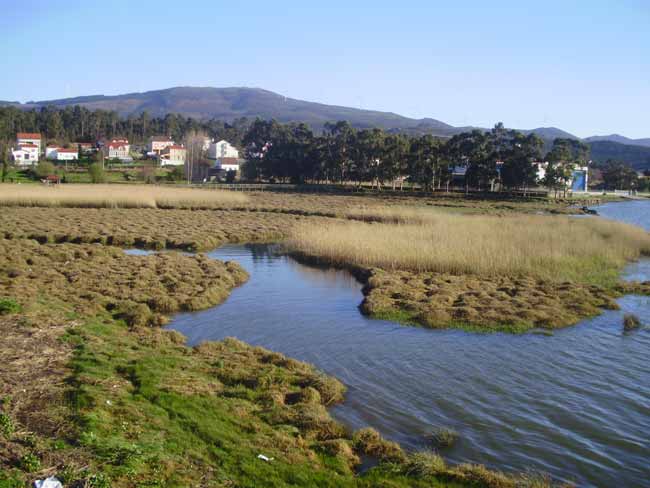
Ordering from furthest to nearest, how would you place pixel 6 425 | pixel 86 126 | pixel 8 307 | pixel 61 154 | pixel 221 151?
pixel 86 126
pixel 221 151
pixel 61 154
pixel 8 307
pixel 6 425

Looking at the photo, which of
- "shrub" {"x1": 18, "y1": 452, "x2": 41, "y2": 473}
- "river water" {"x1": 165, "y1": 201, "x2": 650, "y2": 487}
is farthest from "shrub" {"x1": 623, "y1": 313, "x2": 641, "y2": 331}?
"shrub" {"x1": 18, "y1": 452, "x2": 41, "y2": 473}

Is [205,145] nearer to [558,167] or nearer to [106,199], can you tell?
[558,167]

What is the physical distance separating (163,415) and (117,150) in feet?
413

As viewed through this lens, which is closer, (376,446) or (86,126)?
(376,446)

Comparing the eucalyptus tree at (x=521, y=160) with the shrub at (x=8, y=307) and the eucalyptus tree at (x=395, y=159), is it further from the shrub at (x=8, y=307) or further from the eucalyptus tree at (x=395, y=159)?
the shrub at (x=8, y=307)

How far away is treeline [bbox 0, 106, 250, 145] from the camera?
450 ft

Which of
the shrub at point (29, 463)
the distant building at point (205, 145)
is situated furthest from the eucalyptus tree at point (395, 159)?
the shrub at point (29, 463)

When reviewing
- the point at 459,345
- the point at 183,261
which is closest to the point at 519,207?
the point at 183,261

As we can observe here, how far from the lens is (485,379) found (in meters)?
12.6

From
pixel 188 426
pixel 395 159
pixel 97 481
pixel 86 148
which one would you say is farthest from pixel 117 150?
pixel 97 481

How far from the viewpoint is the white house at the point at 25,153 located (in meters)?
105

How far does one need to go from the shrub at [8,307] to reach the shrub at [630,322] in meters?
16.0

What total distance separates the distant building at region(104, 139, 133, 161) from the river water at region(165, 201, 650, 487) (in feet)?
369

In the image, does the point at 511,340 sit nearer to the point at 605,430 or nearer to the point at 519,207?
the point at 605,430
